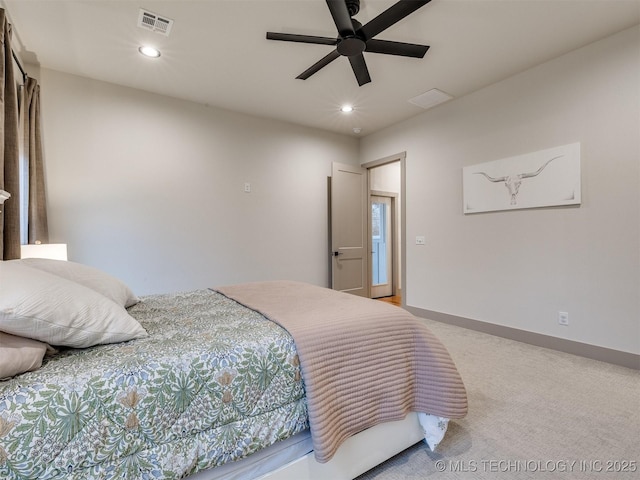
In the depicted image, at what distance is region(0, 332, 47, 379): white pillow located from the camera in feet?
2.72

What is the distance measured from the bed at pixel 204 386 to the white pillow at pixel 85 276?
13mm

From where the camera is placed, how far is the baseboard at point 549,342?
8.13 feet

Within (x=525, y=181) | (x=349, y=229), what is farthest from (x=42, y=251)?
(x=525, y=181)

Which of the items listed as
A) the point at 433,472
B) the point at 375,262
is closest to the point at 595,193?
the point at 433,472

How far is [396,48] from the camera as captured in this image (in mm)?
2160

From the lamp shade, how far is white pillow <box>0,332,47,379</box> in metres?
1.64

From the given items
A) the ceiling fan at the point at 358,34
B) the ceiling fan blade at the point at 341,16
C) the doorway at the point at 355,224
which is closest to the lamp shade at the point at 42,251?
the ceiling fan at the point at 358,34

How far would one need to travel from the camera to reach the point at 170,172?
11.5ft

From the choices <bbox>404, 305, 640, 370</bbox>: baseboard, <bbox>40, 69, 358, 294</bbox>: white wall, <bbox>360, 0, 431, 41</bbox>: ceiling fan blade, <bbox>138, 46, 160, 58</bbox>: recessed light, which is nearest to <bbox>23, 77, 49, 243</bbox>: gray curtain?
<bbox>40, 69, 358, 294</bbox>: white wall

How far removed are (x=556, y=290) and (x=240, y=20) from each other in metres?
3.54

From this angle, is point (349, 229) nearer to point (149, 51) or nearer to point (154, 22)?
point (149, 51)

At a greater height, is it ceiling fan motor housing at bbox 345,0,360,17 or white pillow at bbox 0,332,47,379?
ceiling fan motor housing at bbox 345,0,360,17

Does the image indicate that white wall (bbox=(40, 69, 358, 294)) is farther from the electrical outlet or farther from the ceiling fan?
the electrical outlet

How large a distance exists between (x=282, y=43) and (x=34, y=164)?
2.35 meters
